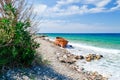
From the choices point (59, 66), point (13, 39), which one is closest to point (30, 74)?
point (13, 39)

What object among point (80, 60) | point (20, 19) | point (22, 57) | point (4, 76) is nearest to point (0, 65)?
point (4, 76)

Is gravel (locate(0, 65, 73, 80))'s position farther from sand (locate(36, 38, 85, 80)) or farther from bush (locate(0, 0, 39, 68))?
sand (locate(36, 38, 85, 80))

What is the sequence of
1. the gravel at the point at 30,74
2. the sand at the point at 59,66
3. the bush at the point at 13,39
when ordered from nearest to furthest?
the gravel at the point at 30,74 → the bush at the point at 13,39 → the sand at the point at 59,66

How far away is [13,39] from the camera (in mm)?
6973

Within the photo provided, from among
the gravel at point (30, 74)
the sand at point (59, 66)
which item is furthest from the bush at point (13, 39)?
the sand at point (59, 66)

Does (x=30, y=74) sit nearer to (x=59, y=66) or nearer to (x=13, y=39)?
(x=13, y=39)

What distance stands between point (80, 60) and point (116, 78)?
431 cm

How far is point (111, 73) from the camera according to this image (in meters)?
11.3

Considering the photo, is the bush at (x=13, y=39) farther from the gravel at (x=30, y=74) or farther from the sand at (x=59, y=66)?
the sand at (x=59, y=66)

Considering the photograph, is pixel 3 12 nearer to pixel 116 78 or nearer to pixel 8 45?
pixel 8 45

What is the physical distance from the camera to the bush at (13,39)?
6820 mm

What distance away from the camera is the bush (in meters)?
6.82

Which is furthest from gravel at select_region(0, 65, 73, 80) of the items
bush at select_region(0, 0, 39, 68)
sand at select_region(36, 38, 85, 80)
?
sand at select_region(36, 38, 85, 80)

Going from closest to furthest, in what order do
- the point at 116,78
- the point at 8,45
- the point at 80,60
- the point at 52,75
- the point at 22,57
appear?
the point at 8,45 → the point at 22,57 → the point at 52,75 → the point at 116,78 → the point at 80,60
